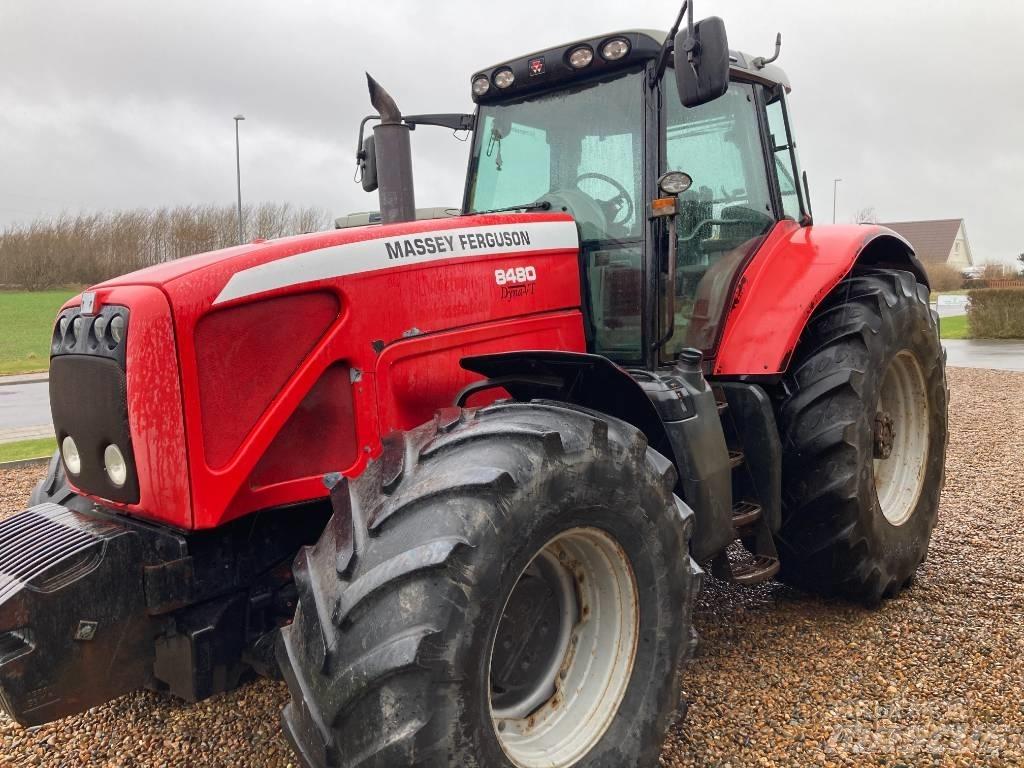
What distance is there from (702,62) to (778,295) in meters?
1.10

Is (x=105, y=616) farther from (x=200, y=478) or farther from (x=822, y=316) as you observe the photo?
(x=822, y=316)

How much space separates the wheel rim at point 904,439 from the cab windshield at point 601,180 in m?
1.46

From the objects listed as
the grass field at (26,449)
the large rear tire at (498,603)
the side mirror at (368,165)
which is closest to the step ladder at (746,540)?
the large rear tire at (498,603)

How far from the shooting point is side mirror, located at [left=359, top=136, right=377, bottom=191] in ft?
12.0

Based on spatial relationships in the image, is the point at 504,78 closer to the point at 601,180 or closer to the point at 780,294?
the point at 601,180

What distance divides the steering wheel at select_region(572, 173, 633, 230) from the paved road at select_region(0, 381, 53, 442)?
658 cm

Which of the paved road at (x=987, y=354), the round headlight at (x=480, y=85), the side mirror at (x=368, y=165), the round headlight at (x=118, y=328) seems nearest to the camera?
the round headlight at (x=118, y=328)

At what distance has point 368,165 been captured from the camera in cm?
369

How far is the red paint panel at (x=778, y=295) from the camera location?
3217mm

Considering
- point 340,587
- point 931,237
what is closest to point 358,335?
point 340,587

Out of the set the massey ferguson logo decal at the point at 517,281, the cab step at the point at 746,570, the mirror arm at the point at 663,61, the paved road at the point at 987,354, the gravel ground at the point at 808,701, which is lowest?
the paved road at the point at 987,354

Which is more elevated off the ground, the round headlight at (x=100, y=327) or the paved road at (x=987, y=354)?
the round headlight at (x=100, y=327)

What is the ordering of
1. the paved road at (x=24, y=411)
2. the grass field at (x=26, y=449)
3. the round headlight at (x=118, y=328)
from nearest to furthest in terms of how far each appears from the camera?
the round headlight at (x=118, y=328), the grass field at (x=26, y=449), the paved road at (x=24, y=411)

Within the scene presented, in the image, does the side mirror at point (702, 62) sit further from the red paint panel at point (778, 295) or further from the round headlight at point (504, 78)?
the red paint panel at point (778, 295)
